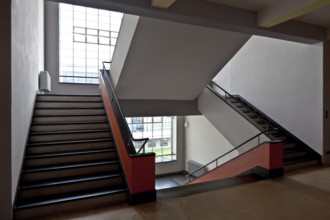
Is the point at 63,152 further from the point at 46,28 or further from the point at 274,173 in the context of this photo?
the point at 46,28

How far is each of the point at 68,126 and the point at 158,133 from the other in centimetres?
611

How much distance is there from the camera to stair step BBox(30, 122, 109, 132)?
451 cm

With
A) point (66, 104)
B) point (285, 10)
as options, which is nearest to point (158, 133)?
point (66, 104)

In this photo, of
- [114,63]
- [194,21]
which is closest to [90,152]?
[114,63]

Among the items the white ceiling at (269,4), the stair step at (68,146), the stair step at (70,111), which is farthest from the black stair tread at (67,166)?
the white ceiling at (269,4)

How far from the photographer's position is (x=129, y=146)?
377 cm

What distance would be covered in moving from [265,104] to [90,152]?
542cm

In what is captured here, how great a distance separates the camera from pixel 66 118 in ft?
16.2

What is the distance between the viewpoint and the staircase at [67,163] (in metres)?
3.31

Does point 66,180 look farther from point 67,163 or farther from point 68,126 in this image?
point 68,126

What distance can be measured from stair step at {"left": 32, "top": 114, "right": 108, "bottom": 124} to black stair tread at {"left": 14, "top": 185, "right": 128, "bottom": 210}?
1.87 m

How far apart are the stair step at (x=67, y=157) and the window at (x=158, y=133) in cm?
572

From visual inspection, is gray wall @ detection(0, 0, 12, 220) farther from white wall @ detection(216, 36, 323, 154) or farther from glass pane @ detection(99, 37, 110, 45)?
glass pane @ detection(99, 37, 110, 45)

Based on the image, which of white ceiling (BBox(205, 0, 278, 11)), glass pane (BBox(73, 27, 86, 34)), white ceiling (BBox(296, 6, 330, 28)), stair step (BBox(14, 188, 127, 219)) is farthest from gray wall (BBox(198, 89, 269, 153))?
glass pane (BBox(73, 27, 86, 34))
